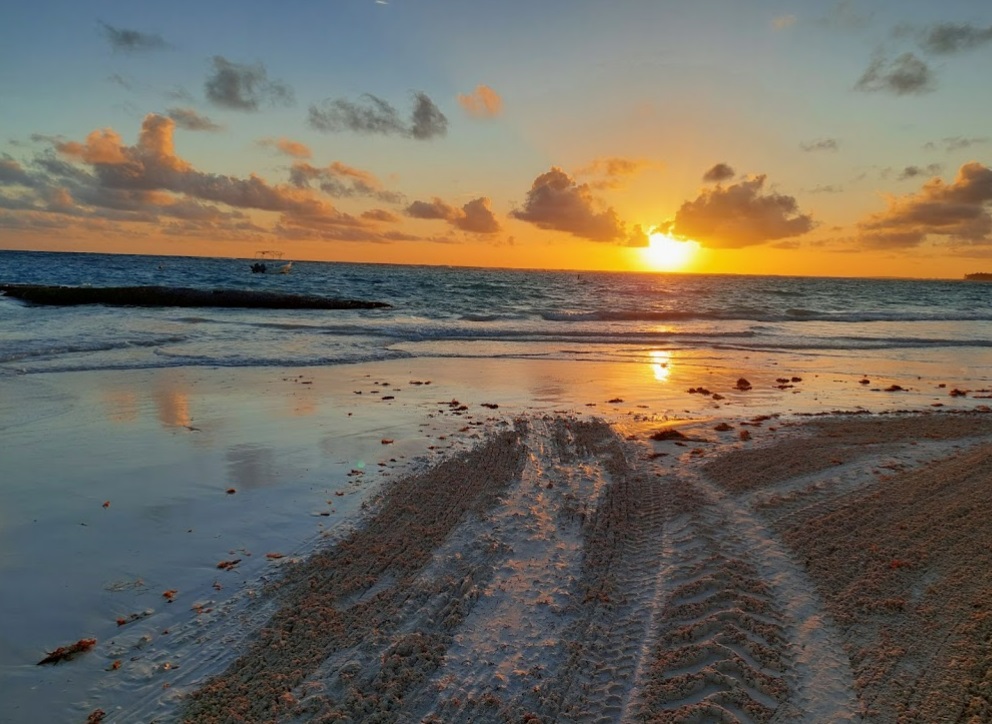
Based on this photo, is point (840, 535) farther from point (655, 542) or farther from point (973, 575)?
point (655, 542)

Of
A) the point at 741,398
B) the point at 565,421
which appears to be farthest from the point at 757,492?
the point at 741,398

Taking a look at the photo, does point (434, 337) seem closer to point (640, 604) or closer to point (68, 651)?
point (640, 604)

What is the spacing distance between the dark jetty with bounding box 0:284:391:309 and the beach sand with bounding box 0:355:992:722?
26.6 metres

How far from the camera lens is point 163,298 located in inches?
1379

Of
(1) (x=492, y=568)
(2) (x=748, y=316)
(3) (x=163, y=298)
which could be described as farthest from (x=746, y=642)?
(2) (x=748, y=316)

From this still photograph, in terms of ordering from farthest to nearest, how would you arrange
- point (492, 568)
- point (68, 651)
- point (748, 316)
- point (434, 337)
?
point (748, 316)
point (434, 337)
point (492, 568)
point (68, 651)

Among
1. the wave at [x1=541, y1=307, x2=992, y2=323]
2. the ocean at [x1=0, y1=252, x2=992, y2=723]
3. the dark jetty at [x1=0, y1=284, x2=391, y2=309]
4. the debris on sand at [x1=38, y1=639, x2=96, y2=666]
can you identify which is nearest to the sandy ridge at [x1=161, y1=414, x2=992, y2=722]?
the ocean at [x1=0, y1=252, x2=992, y2=723]

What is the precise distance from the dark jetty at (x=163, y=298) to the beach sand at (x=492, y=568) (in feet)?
87.3

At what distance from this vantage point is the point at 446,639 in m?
4.18

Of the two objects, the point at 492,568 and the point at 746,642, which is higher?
the point at 746,642

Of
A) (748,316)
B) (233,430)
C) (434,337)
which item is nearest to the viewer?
(233,430)

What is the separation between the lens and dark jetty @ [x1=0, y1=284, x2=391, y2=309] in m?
33.2

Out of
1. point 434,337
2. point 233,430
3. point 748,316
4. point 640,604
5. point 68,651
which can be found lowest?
point 68,651

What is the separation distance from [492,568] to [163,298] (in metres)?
35.8
